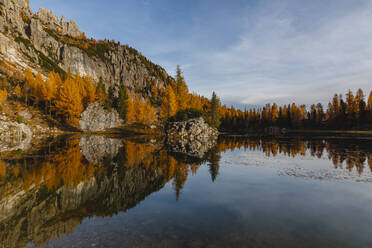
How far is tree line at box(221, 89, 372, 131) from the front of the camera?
10038 centimetres

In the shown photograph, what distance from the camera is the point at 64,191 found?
1216 cm

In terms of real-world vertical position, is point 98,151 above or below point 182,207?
above

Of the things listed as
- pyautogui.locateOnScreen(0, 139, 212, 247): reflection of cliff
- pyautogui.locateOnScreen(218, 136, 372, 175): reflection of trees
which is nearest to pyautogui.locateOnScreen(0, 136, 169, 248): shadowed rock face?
pyautogui.locateOnScreen(0, 139, 212, 247): reflection of cliff

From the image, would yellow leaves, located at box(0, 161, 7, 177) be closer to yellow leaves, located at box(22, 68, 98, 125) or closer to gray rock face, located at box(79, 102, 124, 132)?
yellow leaves, located at box(22, 68, 98, 125)

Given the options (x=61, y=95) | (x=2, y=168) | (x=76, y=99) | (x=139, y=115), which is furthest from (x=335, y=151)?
(x=61, y=95)

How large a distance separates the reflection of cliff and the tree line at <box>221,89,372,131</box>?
121 meters

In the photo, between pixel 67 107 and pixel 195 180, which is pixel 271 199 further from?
pixel 67 107

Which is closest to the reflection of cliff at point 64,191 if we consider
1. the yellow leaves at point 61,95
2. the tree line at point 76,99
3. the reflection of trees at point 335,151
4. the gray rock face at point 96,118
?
the reflection of trees at point 335,151

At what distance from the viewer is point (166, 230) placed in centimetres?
801

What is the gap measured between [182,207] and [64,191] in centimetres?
778

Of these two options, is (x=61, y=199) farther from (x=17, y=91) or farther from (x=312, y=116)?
(x=312, y=116)

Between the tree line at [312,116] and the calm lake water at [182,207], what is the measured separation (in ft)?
362

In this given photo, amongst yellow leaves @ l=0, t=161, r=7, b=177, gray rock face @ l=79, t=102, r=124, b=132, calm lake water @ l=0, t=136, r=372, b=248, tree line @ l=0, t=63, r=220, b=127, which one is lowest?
calm lake water @ l=0, t=136, r=372, b=248

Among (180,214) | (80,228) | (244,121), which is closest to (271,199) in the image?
(180,214)
